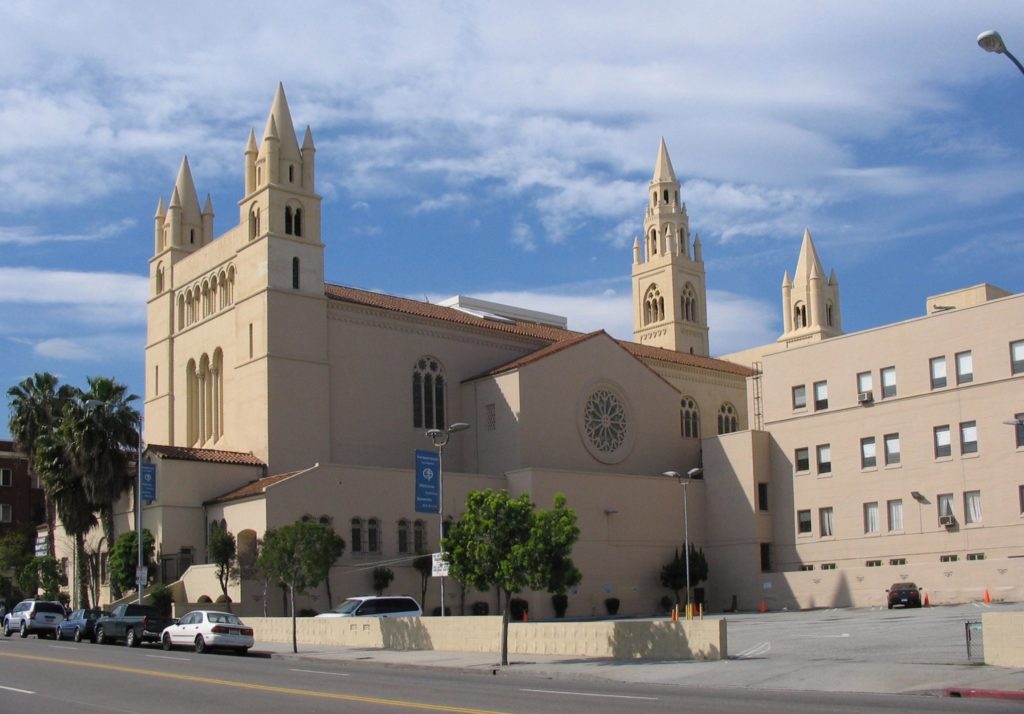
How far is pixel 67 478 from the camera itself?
56.4m

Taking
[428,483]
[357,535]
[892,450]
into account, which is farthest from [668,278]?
[428,483]

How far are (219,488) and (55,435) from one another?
8.73 metres

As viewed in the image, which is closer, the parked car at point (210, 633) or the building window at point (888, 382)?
the parked car at point (210, 633)

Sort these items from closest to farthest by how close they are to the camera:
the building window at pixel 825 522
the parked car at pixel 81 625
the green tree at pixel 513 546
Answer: the green tree at pixel 513 546 → the parked car at pixel 81 625 → the building window at pixel 825 522

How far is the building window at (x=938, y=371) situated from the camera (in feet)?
180

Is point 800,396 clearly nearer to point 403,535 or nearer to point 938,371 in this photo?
point 938,371

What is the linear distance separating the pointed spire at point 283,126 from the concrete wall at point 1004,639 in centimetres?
4629

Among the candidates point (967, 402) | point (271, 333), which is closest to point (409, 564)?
point (271, 333)

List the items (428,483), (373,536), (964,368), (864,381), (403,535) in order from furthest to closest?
(864,381) → (403,535) → (373,536) → (964,368) → (428,483)

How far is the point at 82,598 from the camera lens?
5831 centimetres

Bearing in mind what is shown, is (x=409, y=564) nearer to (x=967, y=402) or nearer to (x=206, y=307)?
(x=206, y=307)

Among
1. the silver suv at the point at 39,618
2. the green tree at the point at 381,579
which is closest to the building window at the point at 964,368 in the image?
the green tree at the point at 381,579

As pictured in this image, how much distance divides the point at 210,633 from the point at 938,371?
116 ft

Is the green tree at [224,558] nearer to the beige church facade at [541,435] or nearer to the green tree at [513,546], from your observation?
the beige church facade at [541,435]
